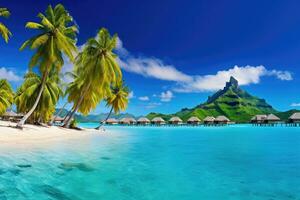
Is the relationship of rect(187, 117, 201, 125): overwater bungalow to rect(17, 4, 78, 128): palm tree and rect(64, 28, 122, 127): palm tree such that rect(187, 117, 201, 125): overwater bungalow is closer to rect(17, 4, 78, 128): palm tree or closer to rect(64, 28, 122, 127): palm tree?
rect(64, 28, 122, 127): palm tree

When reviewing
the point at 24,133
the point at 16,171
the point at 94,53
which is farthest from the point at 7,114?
the point at 16,171

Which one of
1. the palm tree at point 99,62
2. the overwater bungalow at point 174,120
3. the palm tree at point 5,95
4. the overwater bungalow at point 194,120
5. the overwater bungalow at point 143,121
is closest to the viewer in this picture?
the palm tree at point 99,62

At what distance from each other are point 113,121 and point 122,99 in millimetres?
44155

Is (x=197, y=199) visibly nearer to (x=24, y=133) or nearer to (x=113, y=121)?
(x=24, y=133)

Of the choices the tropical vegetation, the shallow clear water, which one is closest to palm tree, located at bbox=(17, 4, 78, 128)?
the tropical vegetation

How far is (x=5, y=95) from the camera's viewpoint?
40469 mm

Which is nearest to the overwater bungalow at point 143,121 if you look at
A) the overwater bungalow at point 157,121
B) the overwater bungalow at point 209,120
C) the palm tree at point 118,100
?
the overwater bungalow at point 157,121

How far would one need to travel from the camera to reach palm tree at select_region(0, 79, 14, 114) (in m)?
37.7

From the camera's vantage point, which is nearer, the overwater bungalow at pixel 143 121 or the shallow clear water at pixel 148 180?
the shallow clear water at pixel 148 180

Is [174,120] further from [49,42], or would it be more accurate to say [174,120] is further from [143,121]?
[49,42]

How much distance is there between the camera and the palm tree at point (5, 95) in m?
37.7

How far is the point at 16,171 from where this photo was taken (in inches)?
328

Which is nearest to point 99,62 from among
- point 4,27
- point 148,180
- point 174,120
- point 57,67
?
point 57,67

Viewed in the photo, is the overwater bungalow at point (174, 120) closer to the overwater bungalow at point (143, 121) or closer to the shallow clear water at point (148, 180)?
the overwater bungalow at point (143, 121)
